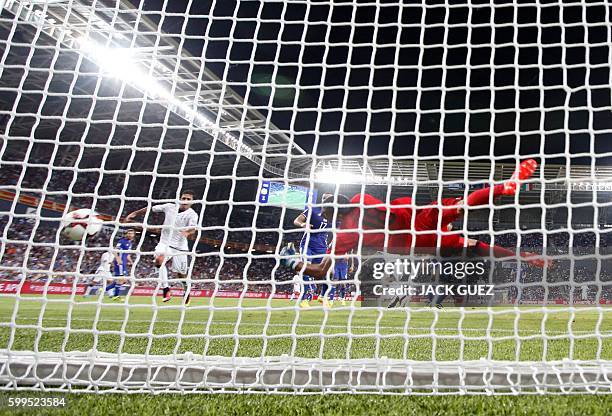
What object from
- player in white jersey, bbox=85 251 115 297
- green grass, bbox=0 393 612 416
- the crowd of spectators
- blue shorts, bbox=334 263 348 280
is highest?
green grass, bbox=0 393 612 416

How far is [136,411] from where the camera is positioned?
5.05ft

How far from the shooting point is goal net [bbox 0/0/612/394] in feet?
6.27

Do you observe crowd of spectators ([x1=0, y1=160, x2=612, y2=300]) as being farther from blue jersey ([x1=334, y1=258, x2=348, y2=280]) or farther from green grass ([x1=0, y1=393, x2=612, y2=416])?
green grass ([x1=0, y1=393, x2=612, y2=416])

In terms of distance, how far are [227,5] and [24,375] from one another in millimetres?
11277

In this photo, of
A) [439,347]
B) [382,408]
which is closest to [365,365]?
[382,408]

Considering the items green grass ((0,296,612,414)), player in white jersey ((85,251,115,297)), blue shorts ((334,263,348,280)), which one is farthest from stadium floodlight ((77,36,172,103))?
blue shorts ((334,263,348,280))

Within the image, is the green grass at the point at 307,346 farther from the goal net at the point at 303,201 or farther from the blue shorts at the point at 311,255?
the blue shorts at the point at 311,255

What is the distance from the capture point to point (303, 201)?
40.7 ft

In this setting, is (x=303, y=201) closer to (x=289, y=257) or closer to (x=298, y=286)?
(x=298, y=286)

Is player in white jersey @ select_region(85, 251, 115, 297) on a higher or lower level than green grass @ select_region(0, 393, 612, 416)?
lower

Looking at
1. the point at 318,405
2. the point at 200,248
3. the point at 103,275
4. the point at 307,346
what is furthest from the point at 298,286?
the point at 200,248

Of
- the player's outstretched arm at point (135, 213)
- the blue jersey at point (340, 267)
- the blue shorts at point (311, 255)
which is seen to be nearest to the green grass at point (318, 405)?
the blue shorts at point (311, 255)

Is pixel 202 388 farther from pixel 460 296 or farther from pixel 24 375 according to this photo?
pixel 460 296

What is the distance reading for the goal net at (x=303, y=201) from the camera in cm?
191
